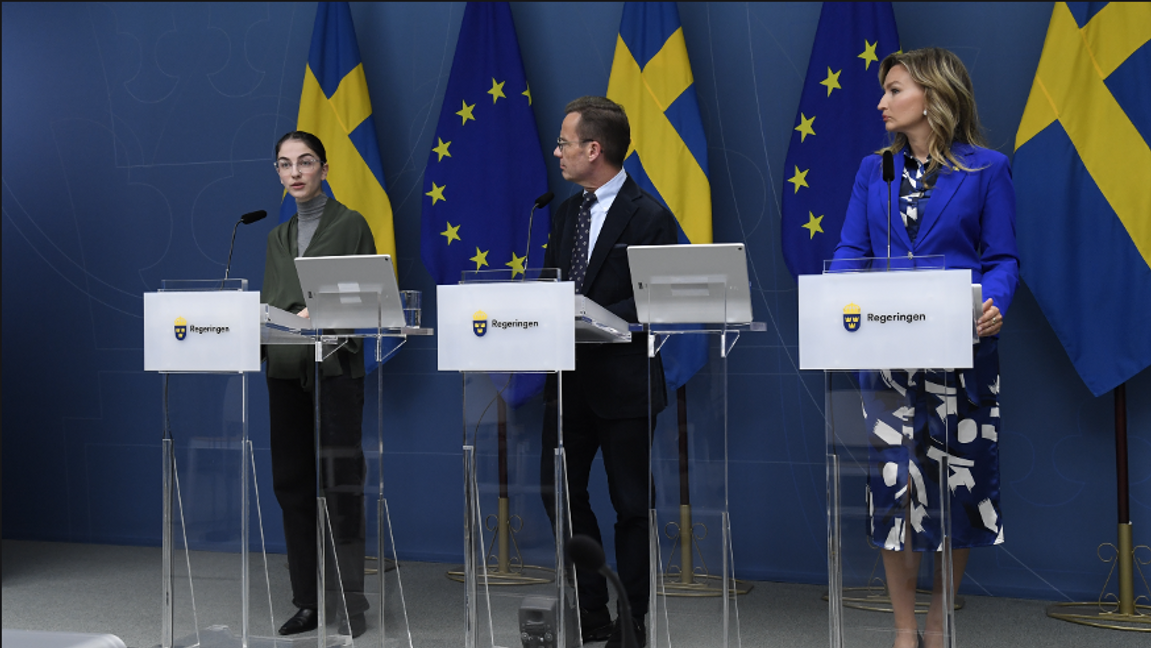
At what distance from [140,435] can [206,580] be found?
2.69 metres

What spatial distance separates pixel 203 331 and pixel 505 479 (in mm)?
926

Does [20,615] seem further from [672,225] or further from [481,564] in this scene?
[672,225]

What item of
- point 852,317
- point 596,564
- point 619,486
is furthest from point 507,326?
point 596,564

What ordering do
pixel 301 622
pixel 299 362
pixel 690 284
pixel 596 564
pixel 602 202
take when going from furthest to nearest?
1. pixel 299 362
2. pixel 301 622
3. pixel 602 202
4. pixel 690 284
5. pixel 596 564

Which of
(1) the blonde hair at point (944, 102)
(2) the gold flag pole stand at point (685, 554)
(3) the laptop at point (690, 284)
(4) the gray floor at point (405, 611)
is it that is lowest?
(4) the gray floor at point (405, 611)

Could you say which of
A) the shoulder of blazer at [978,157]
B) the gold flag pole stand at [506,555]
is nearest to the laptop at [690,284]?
the gold flag pole stand at [506,555]

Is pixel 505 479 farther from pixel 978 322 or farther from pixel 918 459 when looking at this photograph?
pixel 978 322

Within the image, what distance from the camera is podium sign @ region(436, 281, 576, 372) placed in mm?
2420

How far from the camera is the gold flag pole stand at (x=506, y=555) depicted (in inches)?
101

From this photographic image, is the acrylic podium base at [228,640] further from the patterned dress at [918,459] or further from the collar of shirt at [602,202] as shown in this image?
the patterned dress at [918,459]

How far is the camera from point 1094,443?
3879 millimetres

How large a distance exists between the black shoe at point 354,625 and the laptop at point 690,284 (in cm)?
117

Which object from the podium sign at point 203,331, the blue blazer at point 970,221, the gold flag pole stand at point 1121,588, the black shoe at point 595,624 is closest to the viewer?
the blue blazer at point 970,221

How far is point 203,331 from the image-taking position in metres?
2.70
